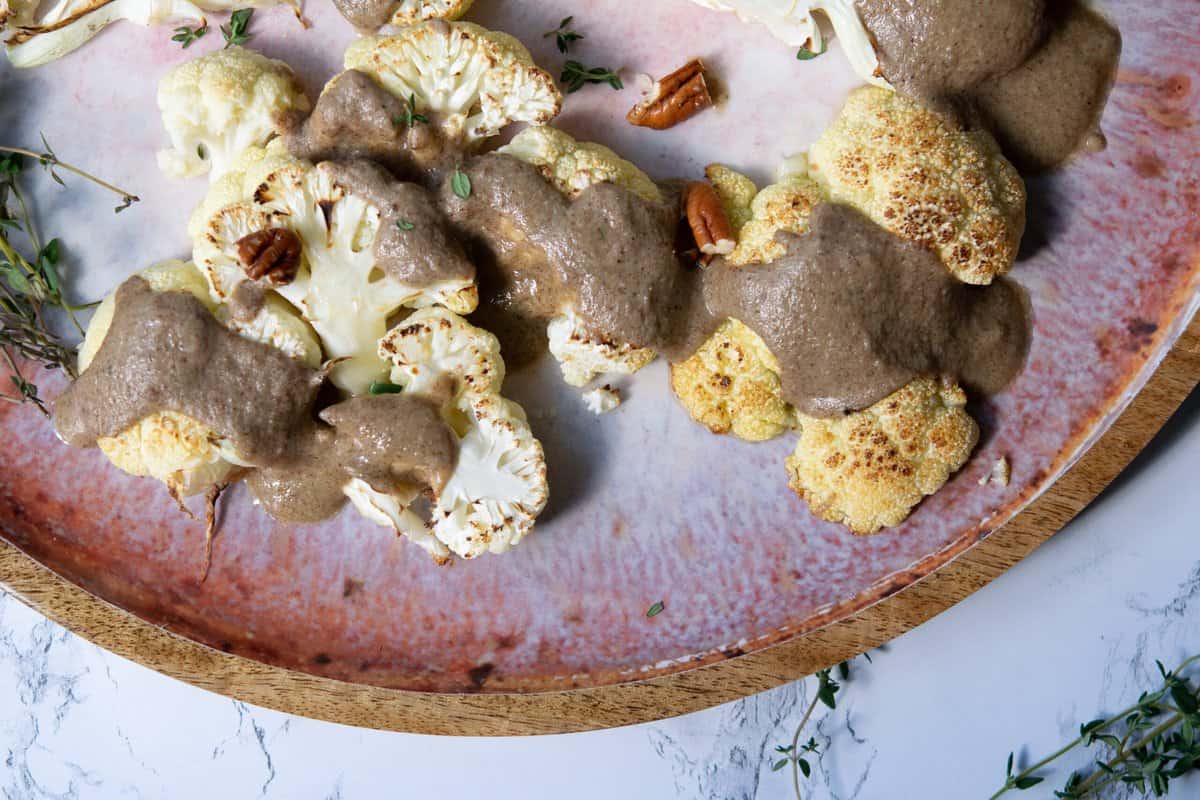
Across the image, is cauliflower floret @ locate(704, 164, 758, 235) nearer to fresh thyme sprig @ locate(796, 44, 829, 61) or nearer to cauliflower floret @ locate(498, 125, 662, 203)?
cauliflower floret @ locate(498, 125, 662, 203)

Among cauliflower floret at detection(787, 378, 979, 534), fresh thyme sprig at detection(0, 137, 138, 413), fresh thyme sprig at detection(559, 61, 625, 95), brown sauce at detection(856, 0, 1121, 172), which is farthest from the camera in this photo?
fresh thyme sprig at detection(0, 137, 138, 413)

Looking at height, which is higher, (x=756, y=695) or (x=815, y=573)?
(x=815, y=573)

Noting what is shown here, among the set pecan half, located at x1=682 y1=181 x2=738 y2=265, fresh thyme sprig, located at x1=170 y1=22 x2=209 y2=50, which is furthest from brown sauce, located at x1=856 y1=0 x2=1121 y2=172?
fresh thyme sprig, located at x1=170 y1=22 x2=209 y2=50

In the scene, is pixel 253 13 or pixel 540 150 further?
pixel 253 13

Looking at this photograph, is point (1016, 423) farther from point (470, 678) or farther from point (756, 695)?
point (470, 678)

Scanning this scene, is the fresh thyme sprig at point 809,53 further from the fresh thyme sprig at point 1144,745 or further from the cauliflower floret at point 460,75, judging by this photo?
the fresh thyme sprig at point 1144,745

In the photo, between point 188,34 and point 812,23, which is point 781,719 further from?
point 188,34

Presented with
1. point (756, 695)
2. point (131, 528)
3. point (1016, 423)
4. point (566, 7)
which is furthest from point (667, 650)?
point (566, 7)
